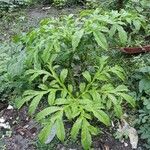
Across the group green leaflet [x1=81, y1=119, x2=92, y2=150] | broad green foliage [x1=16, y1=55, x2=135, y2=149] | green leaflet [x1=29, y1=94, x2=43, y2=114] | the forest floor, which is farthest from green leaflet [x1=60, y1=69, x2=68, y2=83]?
green leaflet [x1=81, y1=119, x2=92, y2=150]

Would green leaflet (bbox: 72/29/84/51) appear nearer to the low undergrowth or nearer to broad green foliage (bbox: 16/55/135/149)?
the low undergrowth

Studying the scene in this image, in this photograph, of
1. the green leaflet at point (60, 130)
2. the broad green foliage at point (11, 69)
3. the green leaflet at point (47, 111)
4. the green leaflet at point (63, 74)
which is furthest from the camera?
the broad green foliage at point (11, 69)

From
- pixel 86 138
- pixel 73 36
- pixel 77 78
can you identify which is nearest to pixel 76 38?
pixel 73 36

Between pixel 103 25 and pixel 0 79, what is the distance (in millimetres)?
1272

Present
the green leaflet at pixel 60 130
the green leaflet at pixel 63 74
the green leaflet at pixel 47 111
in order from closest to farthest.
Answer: the green leaflet at pixel 60 130 < the green leaflet at pixel 47 111 < the green leaflet at pixel 63 74

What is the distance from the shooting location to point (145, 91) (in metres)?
3.48

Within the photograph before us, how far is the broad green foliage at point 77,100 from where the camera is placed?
3.01 meters

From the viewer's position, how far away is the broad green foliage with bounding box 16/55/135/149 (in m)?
3.01

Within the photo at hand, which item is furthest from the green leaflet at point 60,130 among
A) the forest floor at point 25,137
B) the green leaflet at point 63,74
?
the green leaflet at point 63,74

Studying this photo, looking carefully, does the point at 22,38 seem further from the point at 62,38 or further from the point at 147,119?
the point at 147,119

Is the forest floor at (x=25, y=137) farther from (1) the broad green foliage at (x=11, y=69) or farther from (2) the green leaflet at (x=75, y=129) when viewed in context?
(2) the green leaflet at (x=75, y=129)

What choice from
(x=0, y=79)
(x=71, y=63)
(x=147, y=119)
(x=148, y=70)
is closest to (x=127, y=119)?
(x=147, y=119)

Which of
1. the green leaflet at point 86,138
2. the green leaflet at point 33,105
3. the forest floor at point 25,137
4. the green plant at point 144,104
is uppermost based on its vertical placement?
the green leaflet at point 33,105

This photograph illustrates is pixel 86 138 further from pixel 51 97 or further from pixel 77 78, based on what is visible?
pixel 77 78
